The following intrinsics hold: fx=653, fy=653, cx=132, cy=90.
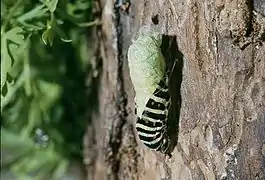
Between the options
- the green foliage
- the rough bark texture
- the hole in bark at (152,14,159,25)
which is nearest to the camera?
the rough bark texture

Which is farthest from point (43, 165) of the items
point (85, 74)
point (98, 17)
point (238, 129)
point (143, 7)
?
point (238, 129)

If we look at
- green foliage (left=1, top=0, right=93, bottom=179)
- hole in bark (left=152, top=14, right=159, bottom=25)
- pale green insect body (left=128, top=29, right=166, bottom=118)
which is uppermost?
hole in bark (left=152, top=14, right=159, bottom=25)

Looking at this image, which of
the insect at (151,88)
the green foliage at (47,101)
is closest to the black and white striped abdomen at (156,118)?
the insect at (151,88)

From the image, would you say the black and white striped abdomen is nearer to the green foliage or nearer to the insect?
the insect

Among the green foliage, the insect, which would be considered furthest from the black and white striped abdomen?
the green foliage

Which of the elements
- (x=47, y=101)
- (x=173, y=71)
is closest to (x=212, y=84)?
(x=173, y=71)

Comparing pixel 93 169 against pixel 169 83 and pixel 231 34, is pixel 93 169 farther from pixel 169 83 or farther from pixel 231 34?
pixel 231 34
